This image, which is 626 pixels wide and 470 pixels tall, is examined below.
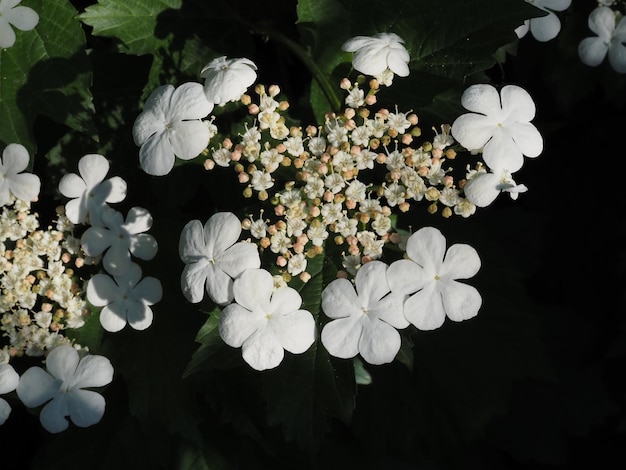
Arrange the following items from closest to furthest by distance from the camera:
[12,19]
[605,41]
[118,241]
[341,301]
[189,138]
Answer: [341,301] → [189,138] → [118,241] → [12,19] → [605,41]

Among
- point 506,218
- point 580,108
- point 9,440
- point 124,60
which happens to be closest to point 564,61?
point 580,108

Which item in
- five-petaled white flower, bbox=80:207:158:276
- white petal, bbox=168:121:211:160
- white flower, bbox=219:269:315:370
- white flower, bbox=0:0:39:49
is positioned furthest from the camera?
white flower, bbox=0:0:39:49

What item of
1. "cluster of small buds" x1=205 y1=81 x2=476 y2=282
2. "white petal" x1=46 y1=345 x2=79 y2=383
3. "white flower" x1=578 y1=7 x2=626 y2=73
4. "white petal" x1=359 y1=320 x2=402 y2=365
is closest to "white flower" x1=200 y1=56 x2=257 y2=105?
"cluster of small buds" x1=205 y1=81 x2=476 y2=282

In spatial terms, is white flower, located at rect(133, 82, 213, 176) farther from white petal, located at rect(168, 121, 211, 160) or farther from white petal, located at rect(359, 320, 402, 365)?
white petal, located at rect(359, 320, 402, 365)

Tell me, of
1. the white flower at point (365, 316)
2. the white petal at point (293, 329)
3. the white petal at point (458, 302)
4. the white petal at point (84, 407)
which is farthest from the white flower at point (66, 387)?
the white petal at point (458, 302)

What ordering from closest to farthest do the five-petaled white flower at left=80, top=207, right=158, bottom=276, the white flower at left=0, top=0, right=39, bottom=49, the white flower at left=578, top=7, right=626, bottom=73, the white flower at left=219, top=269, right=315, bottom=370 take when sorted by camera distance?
the white flower at left=219, top=269, right=315, bottom=370 → the five-petaled white flower at left=80, top=207, right=158, bottom=276 → the white flower at left=0, top=0, right=39, bottom=49 → the white flower at left=578, top=7, right=626, bottom=73

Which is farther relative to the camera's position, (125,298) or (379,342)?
(125,298)

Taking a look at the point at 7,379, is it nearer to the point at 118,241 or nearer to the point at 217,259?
the point at 118,241

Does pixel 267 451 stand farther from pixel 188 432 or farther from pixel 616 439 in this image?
pixel 616 439

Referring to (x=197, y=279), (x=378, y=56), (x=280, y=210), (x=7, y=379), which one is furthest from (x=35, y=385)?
(x=378, y=56)
